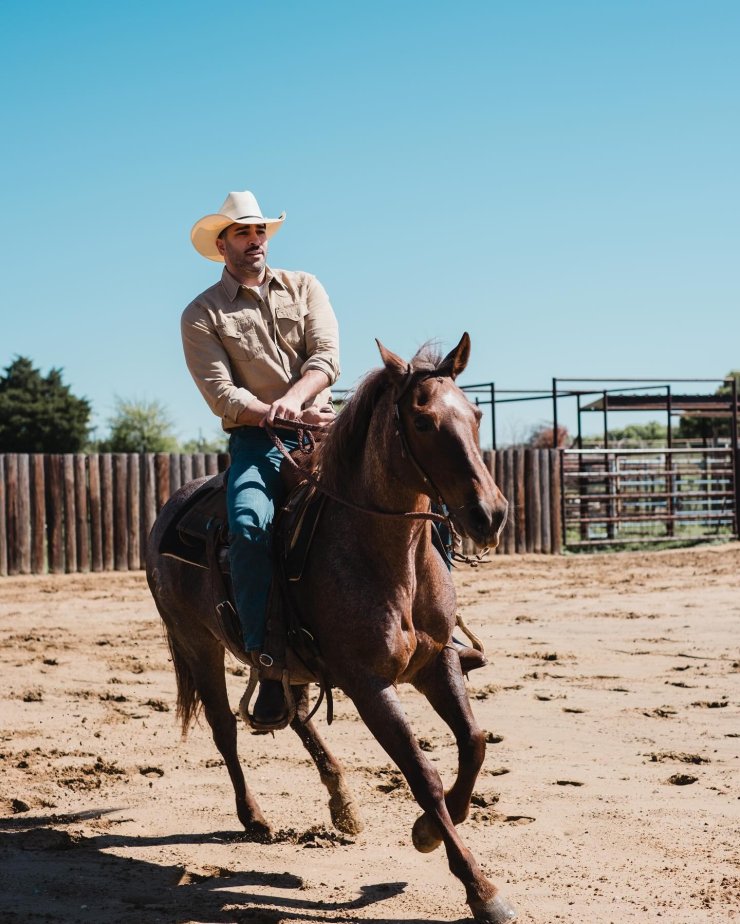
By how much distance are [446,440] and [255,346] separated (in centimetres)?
162

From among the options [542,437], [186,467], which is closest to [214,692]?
[186,467]

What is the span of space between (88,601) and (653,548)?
1154cm

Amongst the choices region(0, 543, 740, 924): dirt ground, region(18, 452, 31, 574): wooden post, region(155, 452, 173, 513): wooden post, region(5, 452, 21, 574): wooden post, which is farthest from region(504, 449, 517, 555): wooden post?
region(0, 543, 740, 924): dirt ground

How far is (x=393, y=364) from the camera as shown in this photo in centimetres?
416

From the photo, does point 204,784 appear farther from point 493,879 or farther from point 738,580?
point 738,580

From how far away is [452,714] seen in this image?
447cm

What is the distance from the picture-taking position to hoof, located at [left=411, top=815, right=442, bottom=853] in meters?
4.16

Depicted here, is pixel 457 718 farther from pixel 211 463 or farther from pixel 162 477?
pixel 211 463

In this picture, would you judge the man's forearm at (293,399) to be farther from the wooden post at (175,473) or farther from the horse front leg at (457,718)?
the wooden post at (175,473)

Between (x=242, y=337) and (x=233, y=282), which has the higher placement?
(x=233, y=282)

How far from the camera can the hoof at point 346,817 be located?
5.17m

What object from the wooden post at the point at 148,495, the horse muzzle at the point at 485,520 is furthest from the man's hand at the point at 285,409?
the wooden post at the point at 148,495

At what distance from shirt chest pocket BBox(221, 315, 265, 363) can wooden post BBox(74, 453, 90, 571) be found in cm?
1325

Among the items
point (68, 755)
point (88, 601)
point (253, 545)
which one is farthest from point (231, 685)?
point (88, 601)
